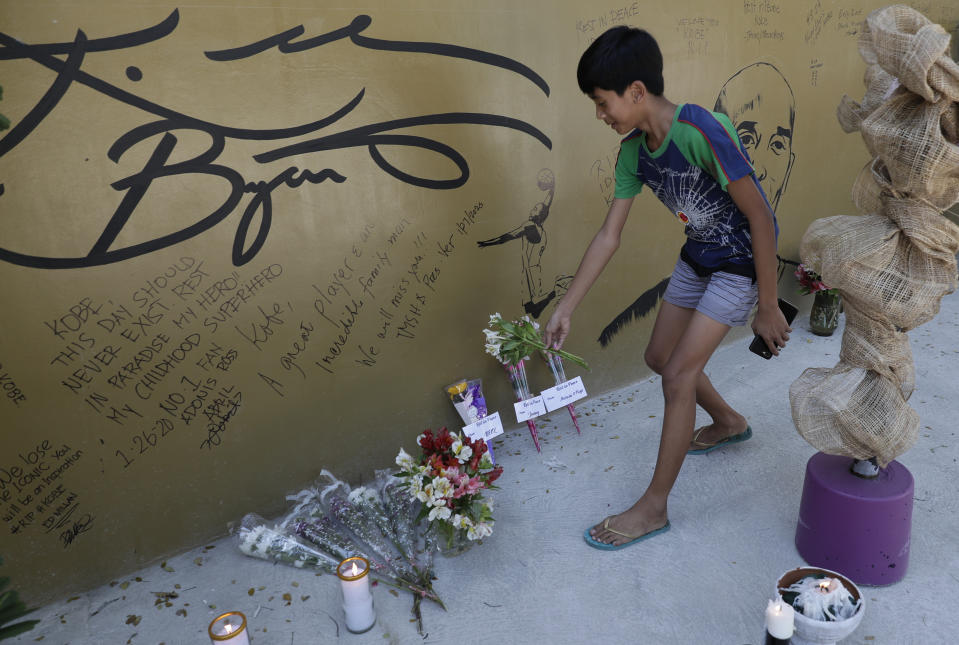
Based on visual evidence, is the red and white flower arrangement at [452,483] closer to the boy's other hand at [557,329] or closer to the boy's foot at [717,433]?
the boy's other hand at [557,329]

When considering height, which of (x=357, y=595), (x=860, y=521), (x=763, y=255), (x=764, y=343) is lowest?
(x=860, y=521)

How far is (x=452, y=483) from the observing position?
7.21ft

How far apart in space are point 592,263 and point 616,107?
610mm

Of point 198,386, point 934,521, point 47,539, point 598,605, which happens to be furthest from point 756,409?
point 47,539

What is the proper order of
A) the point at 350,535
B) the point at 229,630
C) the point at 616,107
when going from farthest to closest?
the point at 350,535
the point at 616,107
the point at 229,630

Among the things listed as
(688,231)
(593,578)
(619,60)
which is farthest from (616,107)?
(593,578)

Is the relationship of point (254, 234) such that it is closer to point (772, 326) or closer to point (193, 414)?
point (193, 414)

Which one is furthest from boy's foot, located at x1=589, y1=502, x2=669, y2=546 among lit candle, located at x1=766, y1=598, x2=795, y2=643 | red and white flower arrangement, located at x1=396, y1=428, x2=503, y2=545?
lit candle, located at x1=766, y1=598, x2=795, y2=643

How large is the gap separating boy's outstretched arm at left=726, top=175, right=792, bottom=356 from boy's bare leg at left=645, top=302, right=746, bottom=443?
0.99 ft

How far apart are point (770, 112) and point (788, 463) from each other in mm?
2127

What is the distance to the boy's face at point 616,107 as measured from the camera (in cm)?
199

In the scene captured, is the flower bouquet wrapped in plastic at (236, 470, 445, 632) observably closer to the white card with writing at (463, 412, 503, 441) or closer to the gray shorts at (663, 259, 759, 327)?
the white card with writing at (463, 412, 503, 441)

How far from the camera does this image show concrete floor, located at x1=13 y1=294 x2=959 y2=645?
194 cm
